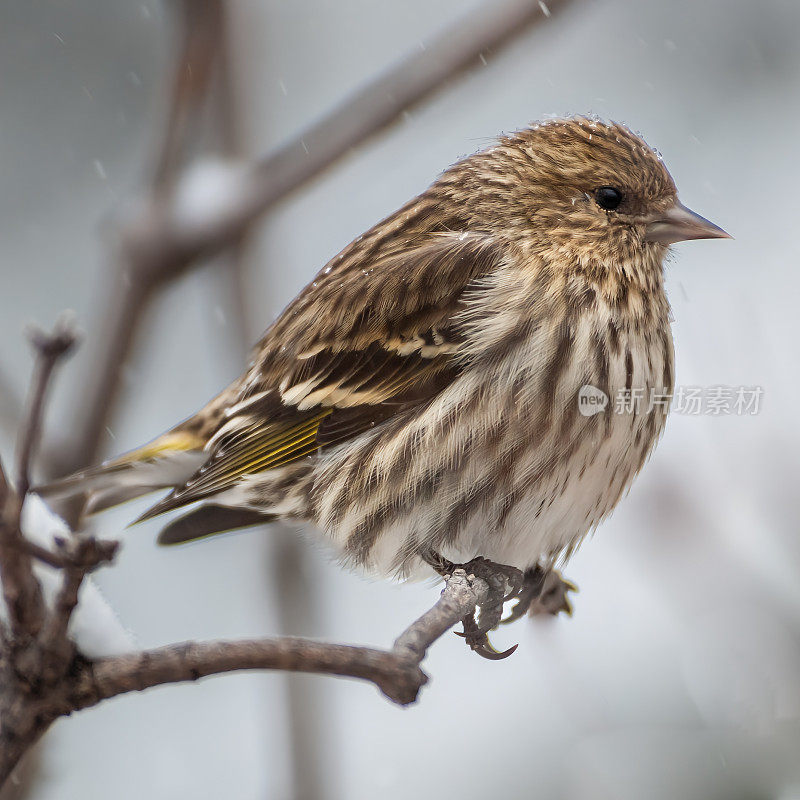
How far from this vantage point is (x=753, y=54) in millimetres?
4758

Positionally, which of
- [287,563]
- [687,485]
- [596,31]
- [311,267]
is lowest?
[687,485]

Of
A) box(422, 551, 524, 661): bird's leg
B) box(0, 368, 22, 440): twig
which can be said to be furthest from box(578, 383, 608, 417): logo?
box(0, 368, 22, 440): twig

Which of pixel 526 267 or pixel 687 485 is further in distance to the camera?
pixel 687 485

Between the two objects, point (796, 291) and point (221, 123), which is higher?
point (221, 123)

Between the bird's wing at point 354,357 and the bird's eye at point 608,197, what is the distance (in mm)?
286

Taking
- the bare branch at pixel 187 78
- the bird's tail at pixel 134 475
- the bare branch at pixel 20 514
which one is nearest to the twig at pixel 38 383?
the bare branch at pixel 20 514

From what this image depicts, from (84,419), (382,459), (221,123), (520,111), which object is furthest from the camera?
(520,111)

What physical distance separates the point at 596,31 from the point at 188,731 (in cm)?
419

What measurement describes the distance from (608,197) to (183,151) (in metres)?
1.09

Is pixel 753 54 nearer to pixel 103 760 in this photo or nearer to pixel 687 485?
pixel 687 485

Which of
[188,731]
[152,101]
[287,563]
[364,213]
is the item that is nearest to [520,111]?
[364,213]

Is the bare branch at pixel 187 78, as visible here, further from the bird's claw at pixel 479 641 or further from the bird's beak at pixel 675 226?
the bird's claw at pixel 479 641

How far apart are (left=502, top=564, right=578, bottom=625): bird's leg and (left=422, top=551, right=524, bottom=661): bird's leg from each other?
10cm

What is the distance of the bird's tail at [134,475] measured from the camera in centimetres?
248
